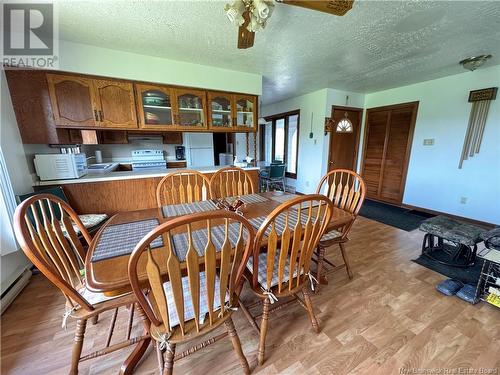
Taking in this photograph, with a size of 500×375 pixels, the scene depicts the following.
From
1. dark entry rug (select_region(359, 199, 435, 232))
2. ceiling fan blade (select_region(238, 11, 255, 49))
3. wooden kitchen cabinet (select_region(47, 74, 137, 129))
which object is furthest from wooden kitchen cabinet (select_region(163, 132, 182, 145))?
dark entry rug (select_region(359, 199, 435, 232))

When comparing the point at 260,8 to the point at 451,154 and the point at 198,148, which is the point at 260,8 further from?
the point at 451,154

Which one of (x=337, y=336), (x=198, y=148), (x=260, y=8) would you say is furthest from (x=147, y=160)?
(x=337, y=336)

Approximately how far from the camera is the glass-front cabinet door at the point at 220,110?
2941 millimetres

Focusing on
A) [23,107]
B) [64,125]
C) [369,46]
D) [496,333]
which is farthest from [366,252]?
[23,107]

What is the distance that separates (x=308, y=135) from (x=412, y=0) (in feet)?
9.61

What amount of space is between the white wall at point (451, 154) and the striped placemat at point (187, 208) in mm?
3976

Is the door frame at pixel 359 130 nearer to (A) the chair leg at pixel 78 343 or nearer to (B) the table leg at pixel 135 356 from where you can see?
(B) the table leg at pixel 135 356

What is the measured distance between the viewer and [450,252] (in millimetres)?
2277

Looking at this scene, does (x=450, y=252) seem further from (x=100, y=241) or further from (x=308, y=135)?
(x=100, y=241)

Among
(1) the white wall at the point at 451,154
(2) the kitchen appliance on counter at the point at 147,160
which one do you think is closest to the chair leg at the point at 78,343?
(2) the kitchen appliance on counter at the point at 147,160

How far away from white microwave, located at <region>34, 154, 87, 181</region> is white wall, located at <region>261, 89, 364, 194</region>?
4.01m

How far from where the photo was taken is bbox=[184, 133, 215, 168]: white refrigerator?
437 centimetres

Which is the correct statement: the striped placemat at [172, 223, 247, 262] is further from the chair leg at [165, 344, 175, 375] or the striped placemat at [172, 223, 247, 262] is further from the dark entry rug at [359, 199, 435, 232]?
the dark entry rug at [359, 199, 435, 232]

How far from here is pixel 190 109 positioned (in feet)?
9.48
